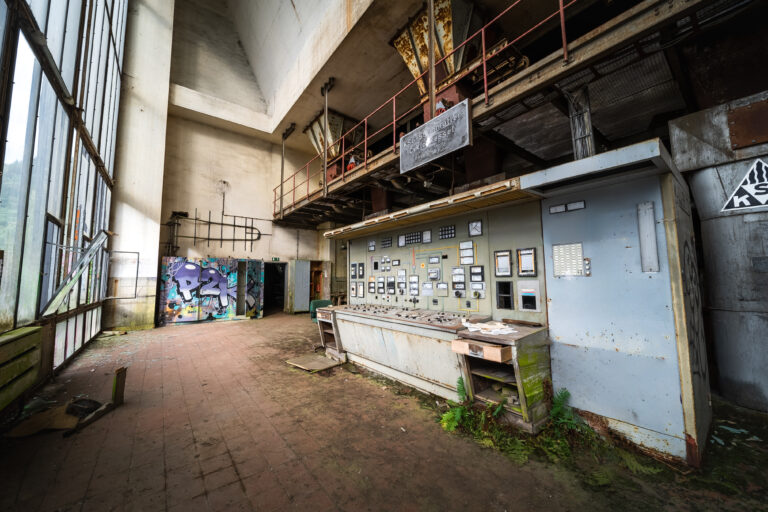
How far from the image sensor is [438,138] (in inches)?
199

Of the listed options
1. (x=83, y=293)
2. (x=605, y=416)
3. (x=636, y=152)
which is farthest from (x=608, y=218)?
(x=83, y=293)

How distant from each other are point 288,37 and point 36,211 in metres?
9.93

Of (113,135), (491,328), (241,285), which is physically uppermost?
(113,135)

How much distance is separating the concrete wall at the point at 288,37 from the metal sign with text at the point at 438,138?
3.79 m

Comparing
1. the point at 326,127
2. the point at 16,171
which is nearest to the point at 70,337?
the point at 16,171

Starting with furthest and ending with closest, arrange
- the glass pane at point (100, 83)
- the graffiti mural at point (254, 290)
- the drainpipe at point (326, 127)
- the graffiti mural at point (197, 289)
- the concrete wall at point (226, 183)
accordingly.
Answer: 1. the graffiti mural at point (254, 290)
2. the concrete wall at point (226, 183)
3. the graffiti mural at point (197, 289)
4. the drainpipe at point (326, 127)
5. the glass pane at point (100, 83)

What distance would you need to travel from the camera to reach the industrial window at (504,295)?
12.6ft

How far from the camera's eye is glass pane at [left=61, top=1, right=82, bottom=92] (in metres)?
4.47

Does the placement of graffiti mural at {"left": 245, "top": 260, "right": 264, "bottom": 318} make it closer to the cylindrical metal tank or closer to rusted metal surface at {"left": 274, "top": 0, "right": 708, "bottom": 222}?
rusted metal surface at {"left": 274, "top": 0, "right": 708, "bottom": 222}

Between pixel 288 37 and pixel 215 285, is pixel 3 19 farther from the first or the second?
pixel 288 37

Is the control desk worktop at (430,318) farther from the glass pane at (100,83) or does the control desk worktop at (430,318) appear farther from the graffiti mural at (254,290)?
the graffiti mural at (254,290)

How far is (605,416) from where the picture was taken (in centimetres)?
295

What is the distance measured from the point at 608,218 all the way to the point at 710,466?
2391mm

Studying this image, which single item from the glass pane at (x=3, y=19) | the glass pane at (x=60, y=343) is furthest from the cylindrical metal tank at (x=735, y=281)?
the glass pane at (x=60, y=343)
